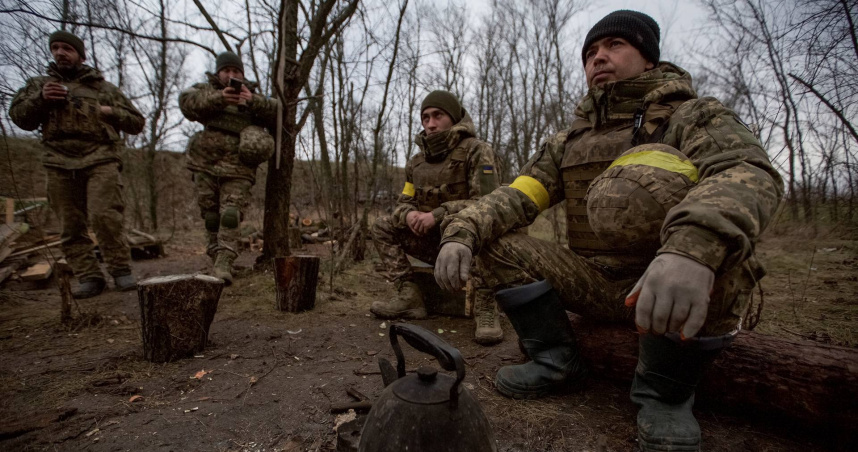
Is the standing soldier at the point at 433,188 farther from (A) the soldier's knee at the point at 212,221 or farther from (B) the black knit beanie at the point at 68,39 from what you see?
(B) the black knit beanie at the point at 68,39

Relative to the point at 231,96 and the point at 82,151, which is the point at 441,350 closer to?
the point at 231,96

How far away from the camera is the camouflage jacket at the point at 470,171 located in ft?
9.95

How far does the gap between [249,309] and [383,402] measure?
2.83 meters

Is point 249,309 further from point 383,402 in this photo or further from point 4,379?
point 383,402

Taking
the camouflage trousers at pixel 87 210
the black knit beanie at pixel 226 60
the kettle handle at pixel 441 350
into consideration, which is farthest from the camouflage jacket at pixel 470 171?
the camouflage trousers at pixel 87 210

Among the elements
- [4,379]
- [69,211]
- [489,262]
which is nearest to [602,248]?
[489,262]

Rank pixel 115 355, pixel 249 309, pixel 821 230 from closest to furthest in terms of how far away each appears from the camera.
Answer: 1. pixel 115 355
2. pixel 249 309
3. pixel 821 230

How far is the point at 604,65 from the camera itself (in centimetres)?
186

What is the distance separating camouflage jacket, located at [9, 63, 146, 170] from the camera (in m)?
3.48

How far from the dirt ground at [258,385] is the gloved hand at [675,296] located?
0.77 metres

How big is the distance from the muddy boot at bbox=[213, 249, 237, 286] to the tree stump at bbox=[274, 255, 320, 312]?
1.06 m

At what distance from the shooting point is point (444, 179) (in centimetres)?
342

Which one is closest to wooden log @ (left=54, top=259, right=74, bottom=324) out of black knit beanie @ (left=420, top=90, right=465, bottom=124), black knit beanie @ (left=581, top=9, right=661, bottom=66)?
black knit beanie @ (left=420, top=90, right=465, bottom=124)

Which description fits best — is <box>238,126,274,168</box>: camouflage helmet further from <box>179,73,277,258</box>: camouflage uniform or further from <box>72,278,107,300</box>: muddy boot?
<box>72,278,107,300</box>: muddy boot
